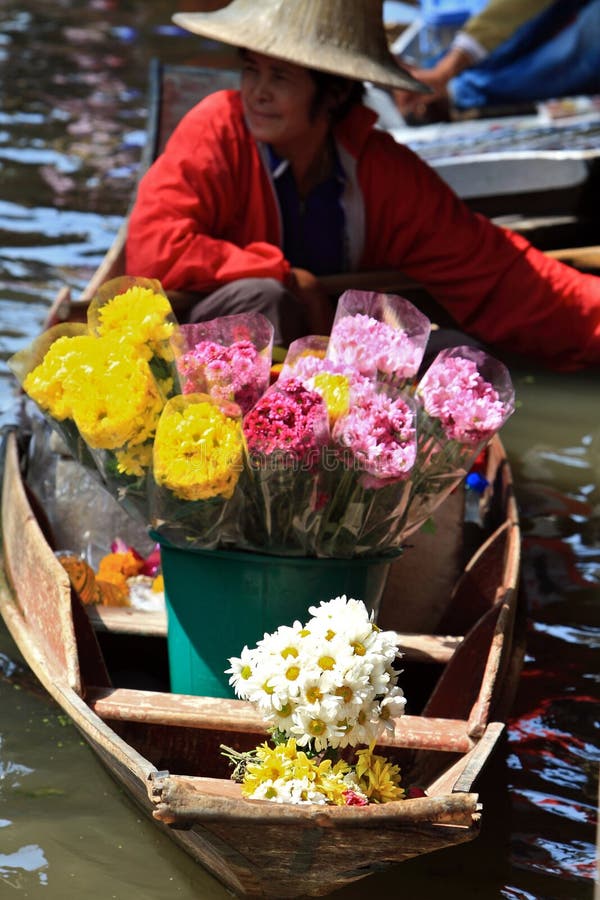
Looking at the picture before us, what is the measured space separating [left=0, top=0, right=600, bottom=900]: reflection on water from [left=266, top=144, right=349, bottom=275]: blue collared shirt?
3.09ft

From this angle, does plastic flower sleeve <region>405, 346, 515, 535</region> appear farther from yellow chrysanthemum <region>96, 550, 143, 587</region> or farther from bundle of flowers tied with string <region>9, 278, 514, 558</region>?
yellow chrysanthemum <region>96, 550, 143, 587</region>

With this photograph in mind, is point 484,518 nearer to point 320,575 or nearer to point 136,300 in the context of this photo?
point 320,575

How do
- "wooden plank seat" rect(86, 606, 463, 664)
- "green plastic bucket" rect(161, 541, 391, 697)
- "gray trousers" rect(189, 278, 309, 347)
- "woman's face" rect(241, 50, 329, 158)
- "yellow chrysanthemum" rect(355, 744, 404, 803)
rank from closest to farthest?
"yellow chrysanthemum" rect(355, 744, 404, 803), "green plastic bucket" rect(161, 541, 391, 697), "wooden plank seat" rect(86, 606, 463, 664), "gray trousers" rect(189, 278, 309, 347), "woman's face" rect(241, 50, 329, 158)

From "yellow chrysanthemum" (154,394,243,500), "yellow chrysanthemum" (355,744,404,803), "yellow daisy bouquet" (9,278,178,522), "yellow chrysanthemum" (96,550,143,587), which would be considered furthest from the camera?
"yellow chrysanthemum" (96,550,143,587)

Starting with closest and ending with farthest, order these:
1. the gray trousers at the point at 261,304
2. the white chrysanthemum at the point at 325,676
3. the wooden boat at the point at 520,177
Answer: the white chrysanthemum at the point at 325,676 → the gray trousers at the point at 261,304 → the wooden boat at the point at 520,177

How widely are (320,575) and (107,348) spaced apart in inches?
22.1

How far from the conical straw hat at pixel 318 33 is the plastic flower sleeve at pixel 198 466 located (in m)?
1.35

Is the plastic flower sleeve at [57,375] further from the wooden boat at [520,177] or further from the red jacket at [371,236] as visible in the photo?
the wooden boat at [520,177]

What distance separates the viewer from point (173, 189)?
3439 mm

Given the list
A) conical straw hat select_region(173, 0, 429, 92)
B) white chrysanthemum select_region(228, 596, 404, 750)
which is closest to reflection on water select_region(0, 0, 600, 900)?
white chrysanthemum select_region(228, 596, 404, 750)

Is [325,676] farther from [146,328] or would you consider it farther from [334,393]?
[146,328]

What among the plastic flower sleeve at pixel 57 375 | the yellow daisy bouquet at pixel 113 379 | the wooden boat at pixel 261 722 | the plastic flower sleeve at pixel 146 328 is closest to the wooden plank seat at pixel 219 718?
the wooden boat at pixel 261 722

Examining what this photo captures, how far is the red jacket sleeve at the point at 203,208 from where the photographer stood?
340cm

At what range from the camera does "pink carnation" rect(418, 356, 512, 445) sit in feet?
7.95
